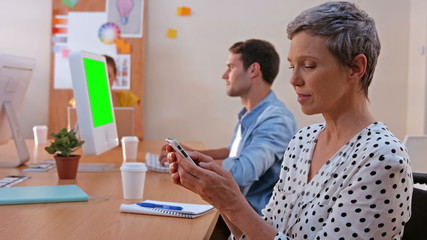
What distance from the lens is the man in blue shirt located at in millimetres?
2143

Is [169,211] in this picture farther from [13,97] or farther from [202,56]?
[202,56]

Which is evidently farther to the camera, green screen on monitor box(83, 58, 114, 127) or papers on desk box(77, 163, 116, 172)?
papers on desk box(77, 163, 116, 172)

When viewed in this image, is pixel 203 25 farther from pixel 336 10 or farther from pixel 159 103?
pixel 336 10

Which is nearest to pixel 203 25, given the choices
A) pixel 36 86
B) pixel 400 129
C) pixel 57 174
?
pixel 36 86

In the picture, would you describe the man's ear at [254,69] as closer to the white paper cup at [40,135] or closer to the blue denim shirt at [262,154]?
the blue denim shirt at [262,154]

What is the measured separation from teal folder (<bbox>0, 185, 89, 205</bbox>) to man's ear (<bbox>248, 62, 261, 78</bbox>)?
1233 mm

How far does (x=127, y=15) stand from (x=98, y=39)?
0.29 metres

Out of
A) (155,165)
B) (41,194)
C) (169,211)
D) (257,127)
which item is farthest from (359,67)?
(155,165)

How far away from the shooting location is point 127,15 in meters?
4.42

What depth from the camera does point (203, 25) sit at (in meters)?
4.47

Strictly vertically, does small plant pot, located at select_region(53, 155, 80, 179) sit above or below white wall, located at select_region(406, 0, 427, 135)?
below

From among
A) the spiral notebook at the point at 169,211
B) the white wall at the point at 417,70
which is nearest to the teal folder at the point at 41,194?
the spiral notebook at the point at 169,211

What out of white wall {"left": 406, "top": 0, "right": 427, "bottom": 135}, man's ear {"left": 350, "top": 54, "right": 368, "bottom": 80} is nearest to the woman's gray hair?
man's ear {"left": 350, "top": 54, "right": 368, "bottom": 80}

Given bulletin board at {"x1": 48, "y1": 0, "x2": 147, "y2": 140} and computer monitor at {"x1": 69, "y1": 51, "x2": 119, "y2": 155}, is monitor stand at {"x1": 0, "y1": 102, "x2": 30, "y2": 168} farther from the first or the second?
bulletin board at {"x1": 48, "y1": 0, "x2": 147, "y2": 140}
